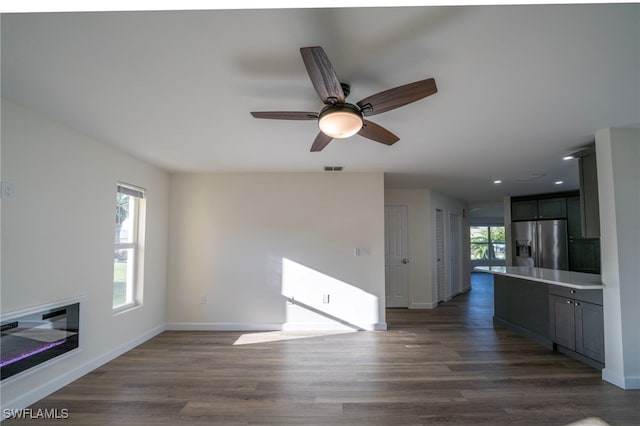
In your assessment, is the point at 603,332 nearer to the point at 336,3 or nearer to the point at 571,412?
the point at 571,412

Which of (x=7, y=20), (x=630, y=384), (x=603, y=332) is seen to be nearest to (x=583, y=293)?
(x=603, y=332)

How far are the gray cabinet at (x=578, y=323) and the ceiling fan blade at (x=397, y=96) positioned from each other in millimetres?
2929

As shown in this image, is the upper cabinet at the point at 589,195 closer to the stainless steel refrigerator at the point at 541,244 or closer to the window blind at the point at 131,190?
the stainless steel refrigerator at the point at 541,244

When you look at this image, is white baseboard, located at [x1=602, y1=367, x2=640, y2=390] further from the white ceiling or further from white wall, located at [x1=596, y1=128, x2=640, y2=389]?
the white ceiling

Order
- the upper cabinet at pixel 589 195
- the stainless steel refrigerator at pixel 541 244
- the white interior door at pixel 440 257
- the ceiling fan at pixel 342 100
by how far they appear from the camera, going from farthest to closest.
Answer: the white interior door at pixel 440 257, the stainless steel refrigerator at pixel 541 244, the upper cabinet at pixel 589 195, the ceiling fan at pixel 342 100

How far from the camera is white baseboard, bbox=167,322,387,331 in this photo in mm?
4617

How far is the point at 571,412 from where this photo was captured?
2.43 meters

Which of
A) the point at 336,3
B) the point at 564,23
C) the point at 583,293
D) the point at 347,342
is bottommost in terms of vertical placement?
the point at 347,342

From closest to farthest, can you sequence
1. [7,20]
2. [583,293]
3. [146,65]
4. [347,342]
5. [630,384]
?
[7,20], [146,65], [630,384], [583,293], [347,342]

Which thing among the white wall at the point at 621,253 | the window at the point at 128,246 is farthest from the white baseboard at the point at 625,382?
the window at the point at 128,246

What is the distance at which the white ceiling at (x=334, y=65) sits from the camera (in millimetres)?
1490

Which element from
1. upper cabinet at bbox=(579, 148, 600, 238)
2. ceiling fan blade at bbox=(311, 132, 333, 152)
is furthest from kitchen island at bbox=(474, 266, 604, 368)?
ceiling fan blade at bbox=(311, 132, 333, 152)

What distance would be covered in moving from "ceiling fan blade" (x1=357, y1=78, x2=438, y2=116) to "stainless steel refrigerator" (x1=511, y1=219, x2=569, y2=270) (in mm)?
6188

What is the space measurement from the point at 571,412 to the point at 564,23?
2712mm
